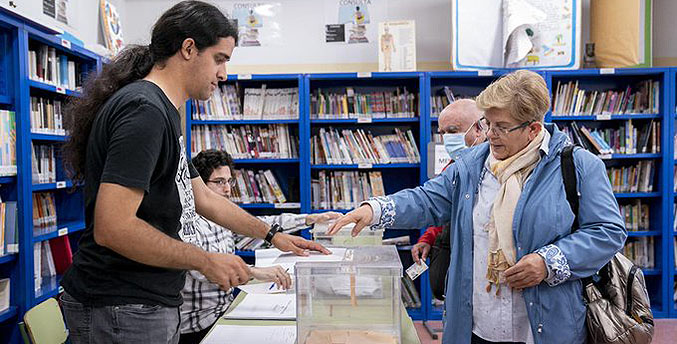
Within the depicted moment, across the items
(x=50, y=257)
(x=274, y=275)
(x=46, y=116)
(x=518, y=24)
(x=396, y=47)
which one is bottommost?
(x=50, y=257)

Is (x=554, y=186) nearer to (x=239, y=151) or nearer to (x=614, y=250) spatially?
(x=614, y=250)

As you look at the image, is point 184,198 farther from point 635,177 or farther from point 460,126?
point 635,177

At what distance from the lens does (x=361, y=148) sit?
193 inches

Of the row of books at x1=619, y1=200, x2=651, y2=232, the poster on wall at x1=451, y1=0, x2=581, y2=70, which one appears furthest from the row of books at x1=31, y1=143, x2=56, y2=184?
the row of books at x1=619, y1=200, x2=651, y2=232

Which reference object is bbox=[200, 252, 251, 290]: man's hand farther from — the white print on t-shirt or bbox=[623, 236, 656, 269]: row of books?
bbox=[623, 236, 656, 269]: row of books

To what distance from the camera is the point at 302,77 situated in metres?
4.76

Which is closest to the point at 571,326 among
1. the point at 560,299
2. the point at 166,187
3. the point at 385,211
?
the point at 560,299

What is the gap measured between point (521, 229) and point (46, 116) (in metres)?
2.94

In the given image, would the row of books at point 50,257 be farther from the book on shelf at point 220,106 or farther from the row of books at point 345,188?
the row of books at point 345,188

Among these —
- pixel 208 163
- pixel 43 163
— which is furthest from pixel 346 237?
pixel 43 163

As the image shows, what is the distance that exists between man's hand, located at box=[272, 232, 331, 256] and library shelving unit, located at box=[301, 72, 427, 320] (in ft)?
9.28

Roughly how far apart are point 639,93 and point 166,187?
4.69m

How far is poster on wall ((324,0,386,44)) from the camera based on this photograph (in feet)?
17.0

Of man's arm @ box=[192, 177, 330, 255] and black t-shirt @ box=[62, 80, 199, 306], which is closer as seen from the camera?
black t-shirt @ box=[62, 80, 199, 306]
